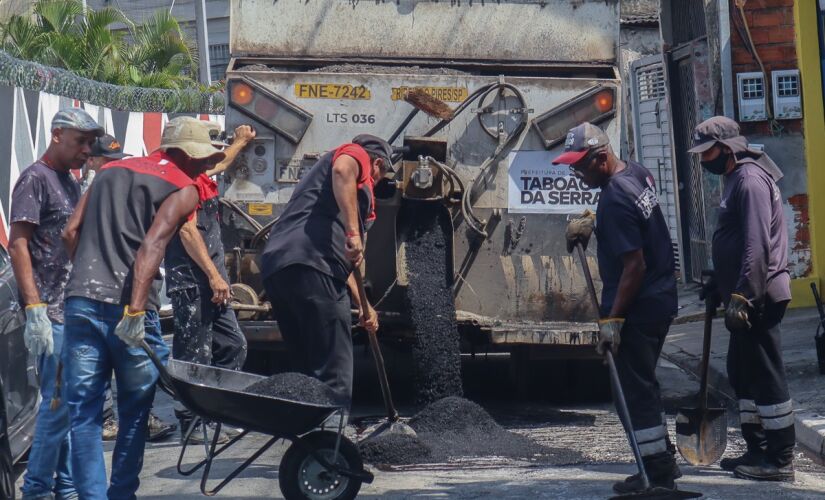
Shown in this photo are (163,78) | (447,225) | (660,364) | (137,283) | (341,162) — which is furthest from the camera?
(163,78)

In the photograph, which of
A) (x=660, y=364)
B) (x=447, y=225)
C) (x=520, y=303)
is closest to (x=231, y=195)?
(x=447, y=225)

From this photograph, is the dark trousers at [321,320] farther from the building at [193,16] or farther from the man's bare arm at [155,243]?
the building at [193,16]

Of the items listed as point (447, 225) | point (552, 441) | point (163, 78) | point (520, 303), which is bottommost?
point (552, 441)

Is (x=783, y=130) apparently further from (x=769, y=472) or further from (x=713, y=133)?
(x=769, y=472)

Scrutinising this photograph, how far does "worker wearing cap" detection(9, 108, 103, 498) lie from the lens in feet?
18.8

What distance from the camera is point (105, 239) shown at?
5.23m

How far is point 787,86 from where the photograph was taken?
1103 centimetres

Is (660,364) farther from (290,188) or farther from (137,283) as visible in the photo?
(137,283)

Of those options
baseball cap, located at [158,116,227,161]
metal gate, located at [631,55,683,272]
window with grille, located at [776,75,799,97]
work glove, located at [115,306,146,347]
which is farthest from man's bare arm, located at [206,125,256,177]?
metal gate, located at [631,55,683,272]

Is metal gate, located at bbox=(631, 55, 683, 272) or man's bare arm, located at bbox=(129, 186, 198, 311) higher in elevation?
metal gate, located at bbox=(631, 55, 683, 272)

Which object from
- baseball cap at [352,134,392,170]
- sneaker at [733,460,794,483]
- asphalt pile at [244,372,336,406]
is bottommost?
sneaker at [733,460,794,483]

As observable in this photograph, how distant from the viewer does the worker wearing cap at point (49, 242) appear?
18.8 feet

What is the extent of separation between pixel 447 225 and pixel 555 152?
89cm

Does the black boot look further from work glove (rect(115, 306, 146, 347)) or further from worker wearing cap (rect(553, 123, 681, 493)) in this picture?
work glove (rect(115, 306, 146, 347))
